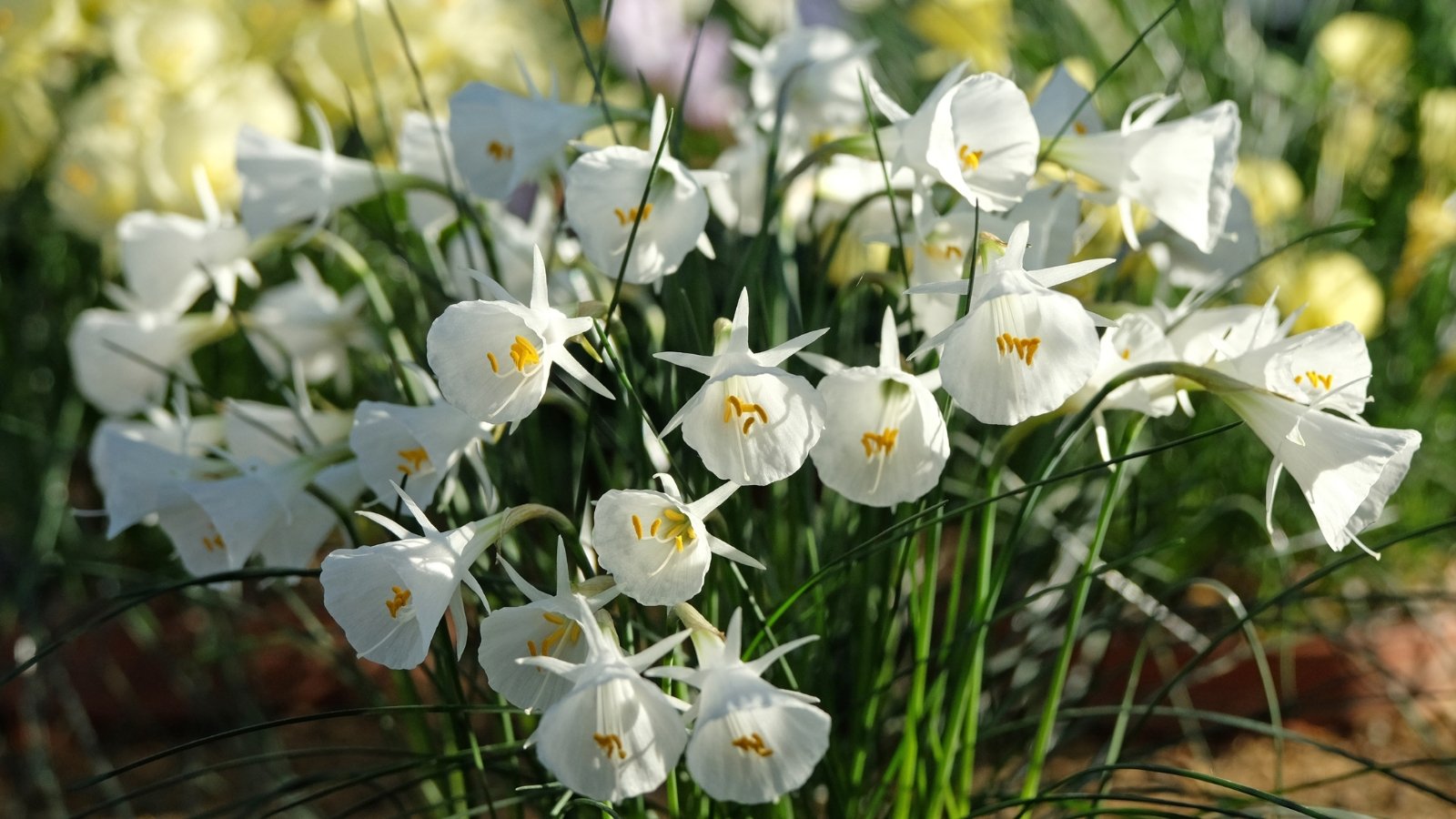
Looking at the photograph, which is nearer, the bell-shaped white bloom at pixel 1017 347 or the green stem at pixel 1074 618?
the bell-shaped white bloom at pixel 1017 347

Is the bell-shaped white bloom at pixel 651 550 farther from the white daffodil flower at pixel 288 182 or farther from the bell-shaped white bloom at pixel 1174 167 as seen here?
the white daffodil flower at pixel 288 182

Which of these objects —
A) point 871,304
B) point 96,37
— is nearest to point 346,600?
point 871,304

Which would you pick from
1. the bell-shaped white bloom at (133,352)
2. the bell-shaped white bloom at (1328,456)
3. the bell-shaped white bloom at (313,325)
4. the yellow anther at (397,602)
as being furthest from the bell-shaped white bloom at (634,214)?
the bell-shaped white bloom at (133,352)

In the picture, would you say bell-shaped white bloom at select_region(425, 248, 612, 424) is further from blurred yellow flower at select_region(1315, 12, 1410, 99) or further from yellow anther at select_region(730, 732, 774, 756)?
blurred yellow flower at select_region(1315, 12, 1410, 99)

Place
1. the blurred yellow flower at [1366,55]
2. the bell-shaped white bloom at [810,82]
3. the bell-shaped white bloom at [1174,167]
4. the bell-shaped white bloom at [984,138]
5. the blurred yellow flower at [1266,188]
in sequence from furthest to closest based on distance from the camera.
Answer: the blurred yellow flower at [1366,55] < the blurred yellow flower at [1266,188] < the bell-shaped white bloom at [810,82] < the bell-shaped white bloom at [1174,167] < the bell-shaped white bloom at [984,138]

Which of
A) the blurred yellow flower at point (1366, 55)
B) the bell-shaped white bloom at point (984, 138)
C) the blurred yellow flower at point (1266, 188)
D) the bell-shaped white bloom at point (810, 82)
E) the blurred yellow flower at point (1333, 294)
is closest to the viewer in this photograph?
the bell-shaped white bloom at point (984, 138)

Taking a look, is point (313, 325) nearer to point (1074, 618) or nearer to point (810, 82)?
point (810, 82)
